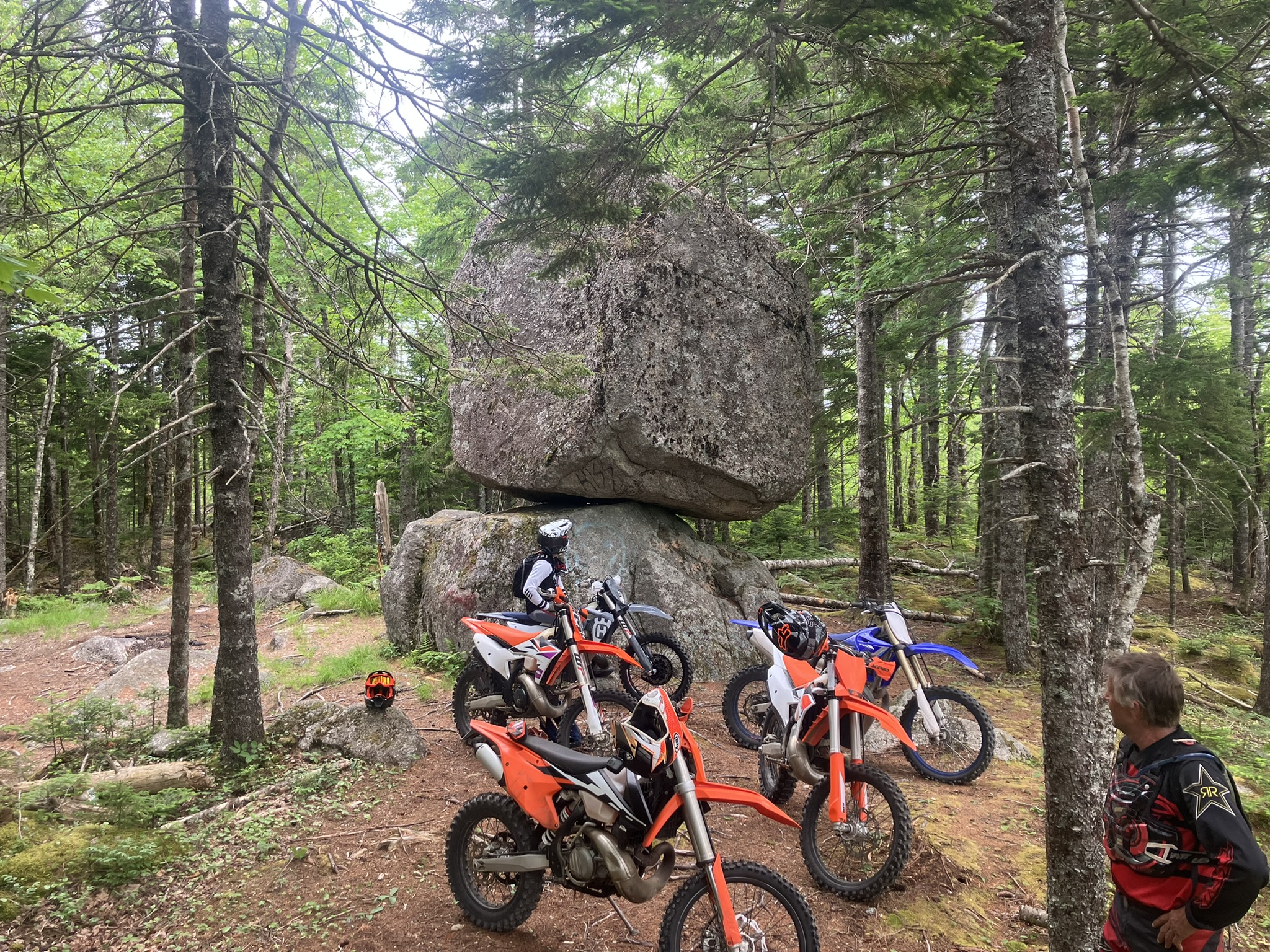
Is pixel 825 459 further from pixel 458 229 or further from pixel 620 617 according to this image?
pixel 458 229

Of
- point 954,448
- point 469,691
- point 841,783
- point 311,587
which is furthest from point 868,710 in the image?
point 311,587

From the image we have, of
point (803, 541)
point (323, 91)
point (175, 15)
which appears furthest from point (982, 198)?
point (803, 541)

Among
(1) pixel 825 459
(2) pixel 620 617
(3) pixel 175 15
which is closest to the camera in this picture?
(3) pixel 175 15

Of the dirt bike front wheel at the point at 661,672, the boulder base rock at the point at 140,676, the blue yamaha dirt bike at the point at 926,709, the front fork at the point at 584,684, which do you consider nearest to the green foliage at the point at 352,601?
the boulder base rock at the point at 140,676

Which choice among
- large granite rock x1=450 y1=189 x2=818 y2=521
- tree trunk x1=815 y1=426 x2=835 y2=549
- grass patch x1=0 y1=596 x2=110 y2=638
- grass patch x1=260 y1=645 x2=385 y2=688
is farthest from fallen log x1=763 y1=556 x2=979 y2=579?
grass patch x1=0 y1=596 x2=110 y2=638

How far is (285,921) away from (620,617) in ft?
10.8

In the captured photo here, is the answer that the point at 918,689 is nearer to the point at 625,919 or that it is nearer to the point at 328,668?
the point at 625,919

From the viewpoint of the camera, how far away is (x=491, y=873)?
10.3 feet

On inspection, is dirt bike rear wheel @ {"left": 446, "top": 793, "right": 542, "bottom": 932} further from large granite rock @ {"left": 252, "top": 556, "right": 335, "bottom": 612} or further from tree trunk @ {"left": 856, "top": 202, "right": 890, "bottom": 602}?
large granite rock @ {"left": 252, "top": 556, "right": 335, "bottom": 612}

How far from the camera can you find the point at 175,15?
4531 mm

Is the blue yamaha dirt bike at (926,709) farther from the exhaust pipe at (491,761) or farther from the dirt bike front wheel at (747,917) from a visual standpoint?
the exhaust pipe at (491,761)

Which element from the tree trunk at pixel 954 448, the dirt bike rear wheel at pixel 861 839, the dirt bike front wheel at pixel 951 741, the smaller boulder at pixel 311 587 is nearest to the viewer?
the dirt bike rear wheel at pixel 861 839

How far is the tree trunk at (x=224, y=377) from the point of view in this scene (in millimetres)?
4410

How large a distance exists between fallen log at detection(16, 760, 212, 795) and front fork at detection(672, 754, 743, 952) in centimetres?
377
